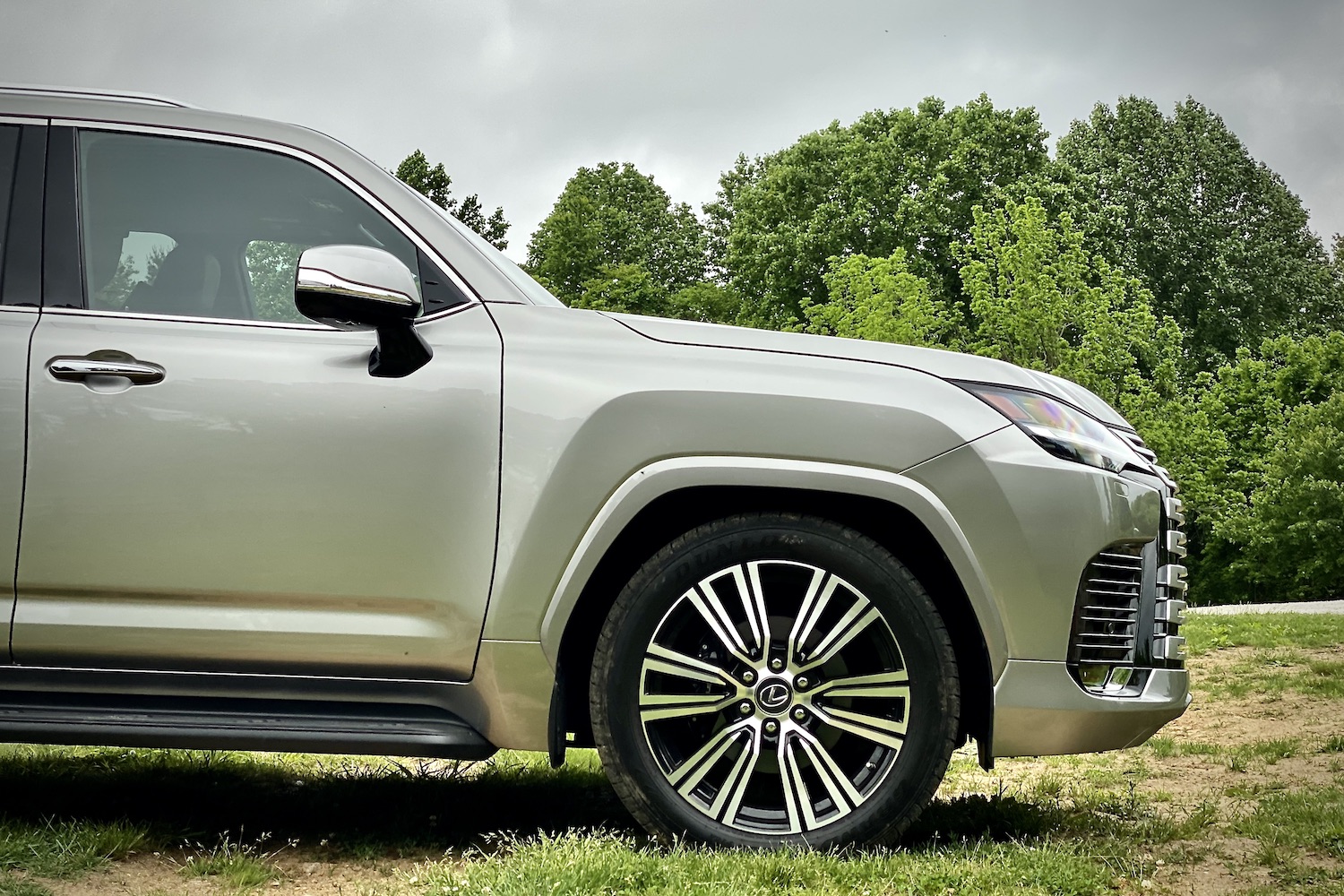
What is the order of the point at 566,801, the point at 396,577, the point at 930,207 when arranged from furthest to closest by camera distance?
the point at 930,207 → the point at 566,801 → the point at 396,577

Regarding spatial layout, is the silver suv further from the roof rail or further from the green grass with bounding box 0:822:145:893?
the roof rail

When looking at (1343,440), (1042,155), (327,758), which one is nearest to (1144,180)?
(1042,155)

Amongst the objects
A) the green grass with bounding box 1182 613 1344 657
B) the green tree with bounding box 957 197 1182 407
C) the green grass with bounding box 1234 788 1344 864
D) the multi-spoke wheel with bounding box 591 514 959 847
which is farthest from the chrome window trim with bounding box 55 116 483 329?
the green tree with bounding box 957 197 1182 407

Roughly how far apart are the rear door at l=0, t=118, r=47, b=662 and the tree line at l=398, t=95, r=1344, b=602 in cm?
Answer: 2540

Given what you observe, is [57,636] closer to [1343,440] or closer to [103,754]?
[103,754]

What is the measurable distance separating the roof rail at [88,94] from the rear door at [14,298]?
0.37 feet

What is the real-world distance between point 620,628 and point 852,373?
3.11ft

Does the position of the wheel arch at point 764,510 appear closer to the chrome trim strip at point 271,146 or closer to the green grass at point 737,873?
the green grass at point 737,873

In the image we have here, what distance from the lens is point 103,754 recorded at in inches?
192

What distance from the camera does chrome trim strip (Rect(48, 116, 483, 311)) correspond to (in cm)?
346

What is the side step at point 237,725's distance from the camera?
307 centimetres

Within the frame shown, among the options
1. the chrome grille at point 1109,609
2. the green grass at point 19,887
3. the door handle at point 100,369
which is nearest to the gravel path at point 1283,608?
the chrome grille at point 1109,609

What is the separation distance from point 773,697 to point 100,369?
1.98m

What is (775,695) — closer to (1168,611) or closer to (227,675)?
(1168,611)
